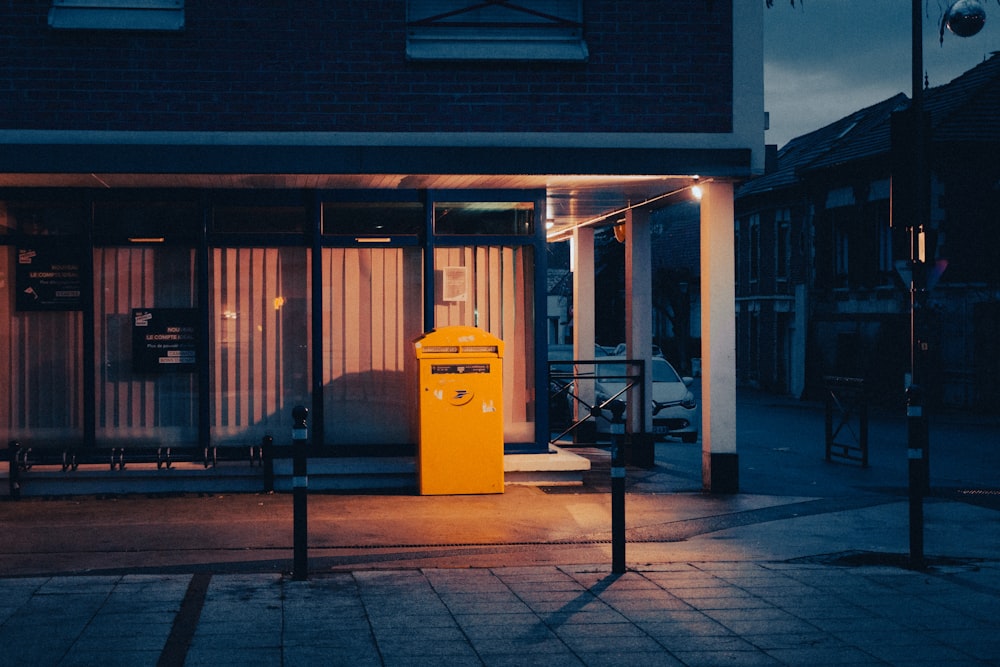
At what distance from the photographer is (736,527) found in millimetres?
10500

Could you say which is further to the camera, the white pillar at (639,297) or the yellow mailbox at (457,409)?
the white pillar at (639,297)

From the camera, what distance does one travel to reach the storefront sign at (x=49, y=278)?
12.5 meters

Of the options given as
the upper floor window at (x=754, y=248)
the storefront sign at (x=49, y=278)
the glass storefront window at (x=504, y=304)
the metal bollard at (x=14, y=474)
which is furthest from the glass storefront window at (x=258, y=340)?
the upper floor window at (x=754, y=248)

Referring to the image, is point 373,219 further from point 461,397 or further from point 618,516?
point 618,516

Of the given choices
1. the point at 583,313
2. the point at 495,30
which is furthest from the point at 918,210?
the point at 583,313

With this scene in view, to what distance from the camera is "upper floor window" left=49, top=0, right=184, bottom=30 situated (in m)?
11.6

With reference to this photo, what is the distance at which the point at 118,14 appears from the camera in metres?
11.7

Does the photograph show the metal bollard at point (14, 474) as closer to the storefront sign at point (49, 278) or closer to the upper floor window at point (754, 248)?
the storefront sign at point (49, 278)

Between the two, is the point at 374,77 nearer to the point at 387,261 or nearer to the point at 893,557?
the point at 387,261

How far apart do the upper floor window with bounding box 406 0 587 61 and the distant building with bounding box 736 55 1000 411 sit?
46.9 feet

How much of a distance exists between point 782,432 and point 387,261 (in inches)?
489

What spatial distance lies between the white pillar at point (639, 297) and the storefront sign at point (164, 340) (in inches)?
214

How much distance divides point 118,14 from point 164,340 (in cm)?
325

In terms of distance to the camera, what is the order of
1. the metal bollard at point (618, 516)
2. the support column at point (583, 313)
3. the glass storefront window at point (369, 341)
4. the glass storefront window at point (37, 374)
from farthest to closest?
the support column at point (583, 313)
the glass storefront window at point (369, 341)
the glass storefront window at point (37, 374)
the metal bollard at point (618, 516)
